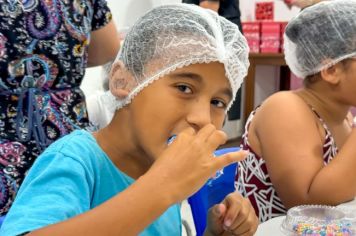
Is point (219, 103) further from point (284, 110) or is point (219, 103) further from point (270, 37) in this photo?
point (270, 37)

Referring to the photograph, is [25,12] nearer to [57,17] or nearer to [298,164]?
[57,17]

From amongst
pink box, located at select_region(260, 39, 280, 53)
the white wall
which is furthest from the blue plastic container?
pink box, located at select_region(260, 39, 280, 53)

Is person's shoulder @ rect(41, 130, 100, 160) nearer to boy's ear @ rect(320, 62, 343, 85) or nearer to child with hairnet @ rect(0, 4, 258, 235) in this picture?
child with hairnet @ rect(0, 4, 258, 235)

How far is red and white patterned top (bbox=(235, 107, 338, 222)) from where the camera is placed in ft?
4.71

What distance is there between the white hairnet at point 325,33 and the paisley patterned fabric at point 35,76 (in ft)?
2.22

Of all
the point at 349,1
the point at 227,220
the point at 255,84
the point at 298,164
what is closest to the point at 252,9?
the point at 255,84

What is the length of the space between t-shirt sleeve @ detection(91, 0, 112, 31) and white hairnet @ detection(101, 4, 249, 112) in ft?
1.21

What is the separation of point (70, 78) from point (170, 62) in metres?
0.44

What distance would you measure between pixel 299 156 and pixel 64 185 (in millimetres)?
768

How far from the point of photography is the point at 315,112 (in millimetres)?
1460

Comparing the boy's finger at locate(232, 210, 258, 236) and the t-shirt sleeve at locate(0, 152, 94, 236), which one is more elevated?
the t-shirt sleeve at locate(0, 152, 94, 236)

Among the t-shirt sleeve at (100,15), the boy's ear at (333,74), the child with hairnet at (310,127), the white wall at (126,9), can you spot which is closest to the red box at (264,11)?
the white wall at (126,9)

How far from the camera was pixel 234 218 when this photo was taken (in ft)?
3.28

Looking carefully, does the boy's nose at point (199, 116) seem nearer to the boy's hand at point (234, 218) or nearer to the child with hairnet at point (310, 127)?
the boy's hand at point (234, 218)
